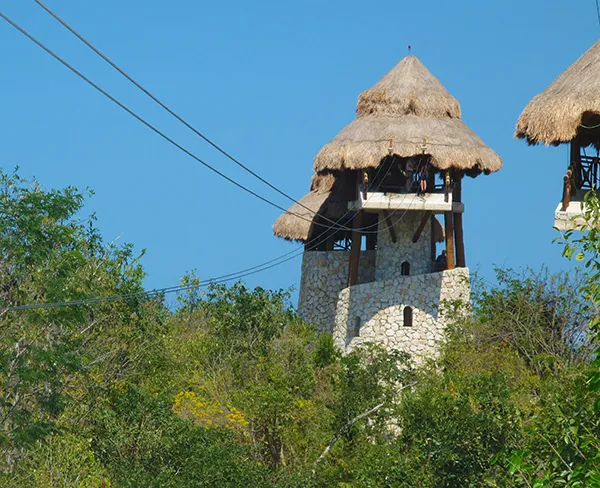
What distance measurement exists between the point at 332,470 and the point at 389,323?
271 inches

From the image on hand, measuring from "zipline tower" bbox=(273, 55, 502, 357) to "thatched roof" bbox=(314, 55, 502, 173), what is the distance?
1.0 inches

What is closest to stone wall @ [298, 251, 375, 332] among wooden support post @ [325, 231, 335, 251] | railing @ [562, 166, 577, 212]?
wooden support post @ [325, 231, 335, 251]

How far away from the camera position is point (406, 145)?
90.7 feet

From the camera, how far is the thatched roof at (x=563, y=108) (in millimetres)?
21938

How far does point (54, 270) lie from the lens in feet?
69.5

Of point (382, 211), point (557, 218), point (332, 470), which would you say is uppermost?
point (382, 211)

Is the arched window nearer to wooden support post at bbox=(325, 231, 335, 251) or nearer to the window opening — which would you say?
the window opening

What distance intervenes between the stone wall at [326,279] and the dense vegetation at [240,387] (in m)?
1.51

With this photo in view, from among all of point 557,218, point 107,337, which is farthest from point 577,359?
point 107,337

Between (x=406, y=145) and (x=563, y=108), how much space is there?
19.7 ft

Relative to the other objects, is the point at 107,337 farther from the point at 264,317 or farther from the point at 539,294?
the point at 539,294

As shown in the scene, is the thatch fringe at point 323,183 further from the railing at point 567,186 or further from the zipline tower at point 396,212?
the railing at point 567,186

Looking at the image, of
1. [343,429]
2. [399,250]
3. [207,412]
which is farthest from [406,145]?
[207,412]

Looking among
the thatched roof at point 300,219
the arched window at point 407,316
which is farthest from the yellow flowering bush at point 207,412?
the thatched roof at point 300,219
